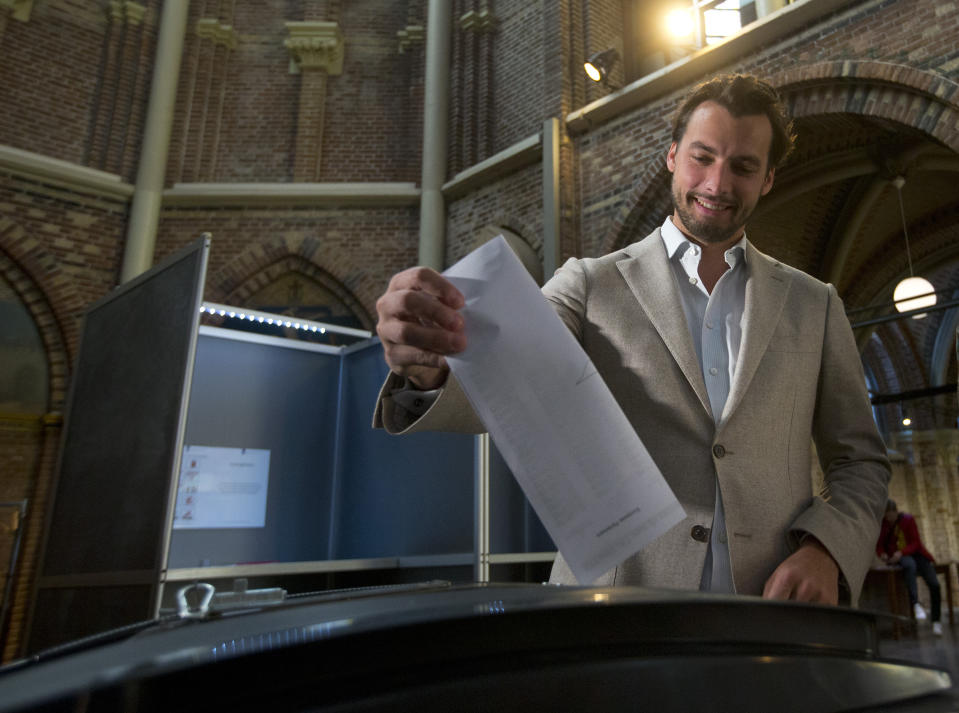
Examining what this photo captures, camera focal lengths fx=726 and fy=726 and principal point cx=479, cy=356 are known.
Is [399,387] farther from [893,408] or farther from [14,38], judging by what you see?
[893,408]

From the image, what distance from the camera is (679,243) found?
1438 mm

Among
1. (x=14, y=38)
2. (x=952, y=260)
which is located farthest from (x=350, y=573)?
(x=952, y=260)

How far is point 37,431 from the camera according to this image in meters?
8.51

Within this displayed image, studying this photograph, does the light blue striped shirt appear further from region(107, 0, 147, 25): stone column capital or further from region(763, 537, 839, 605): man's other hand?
region(107, 0, 147, 25): stone column capital

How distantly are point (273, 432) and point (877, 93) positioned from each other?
18.1ft

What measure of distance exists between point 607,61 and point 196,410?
564 cm

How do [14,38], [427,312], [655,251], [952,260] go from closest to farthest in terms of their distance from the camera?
[427,312] → [655,251] → [14,38] → [952,260]

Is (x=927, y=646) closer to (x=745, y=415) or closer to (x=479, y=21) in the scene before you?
(x=745, y=415)

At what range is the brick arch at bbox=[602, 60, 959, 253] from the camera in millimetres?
5574

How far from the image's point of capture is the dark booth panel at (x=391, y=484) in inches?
179

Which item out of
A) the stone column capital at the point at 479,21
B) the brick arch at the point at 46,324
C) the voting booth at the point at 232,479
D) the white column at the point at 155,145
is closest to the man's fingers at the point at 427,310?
the voting booth at the point at 232,479

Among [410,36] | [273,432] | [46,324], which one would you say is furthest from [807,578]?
[410,36]

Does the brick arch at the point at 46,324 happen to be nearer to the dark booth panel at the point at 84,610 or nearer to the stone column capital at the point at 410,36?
the dark booth panel at the point at 84,610

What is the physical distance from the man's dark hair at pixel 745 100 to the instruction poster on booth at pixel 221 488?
12.9 feet
